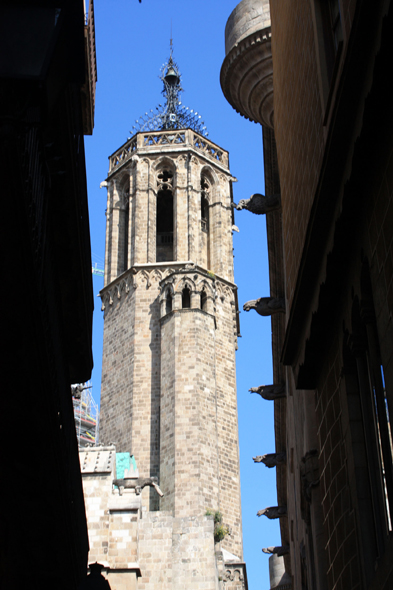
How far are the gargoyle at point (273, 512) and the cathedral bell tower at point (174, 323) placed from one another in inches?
362

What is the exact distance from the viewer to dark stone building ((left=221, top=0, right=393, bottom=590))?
5199mm

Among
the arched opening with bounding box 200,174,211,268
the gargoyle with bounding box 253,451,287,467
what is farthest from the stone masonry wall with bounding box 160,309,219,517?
the gargoyle with bounding box 253,451,287,467

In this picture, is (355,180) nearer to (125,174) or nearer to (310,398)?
(310,398)

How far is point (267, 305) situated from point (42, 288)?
8.26 meters

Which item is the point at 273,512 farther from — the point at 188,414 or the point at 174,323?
the point at 174,323

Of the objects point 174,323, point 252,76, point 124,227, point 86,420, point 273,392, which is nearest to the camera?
point 252,76

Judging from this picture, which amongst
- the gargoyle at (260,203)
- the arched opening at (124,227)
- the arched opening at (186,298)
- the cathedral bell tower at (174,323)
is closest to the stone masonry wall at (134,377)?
the cathedral bell tower at (174,323)

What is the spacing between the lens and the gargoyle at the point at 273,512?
1916 centimetres

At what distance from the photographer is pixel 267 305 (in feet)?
47.2

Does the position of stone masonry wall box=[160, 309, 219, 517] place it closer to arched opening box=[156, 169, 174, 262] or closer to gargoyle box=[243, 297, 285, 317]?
arched opening box=[156, 169, 174, 262]

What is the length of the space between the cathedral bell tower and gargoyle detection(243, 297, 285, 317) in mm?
15253

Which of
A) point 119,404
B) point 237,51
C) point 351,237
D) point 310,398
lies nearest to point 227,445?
point 119,404

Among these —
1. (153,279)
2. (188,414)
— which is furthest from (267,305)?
(153,279)

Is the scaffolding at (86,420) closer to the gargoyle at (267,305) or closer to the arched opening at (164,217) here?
the arched opening at (164,217)
